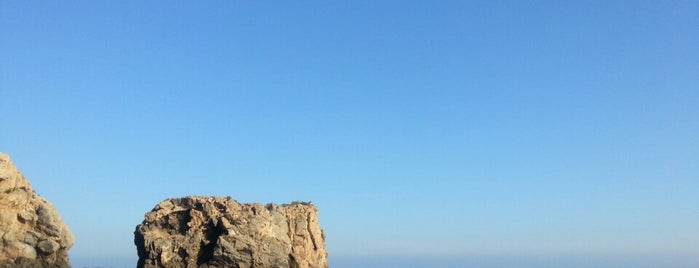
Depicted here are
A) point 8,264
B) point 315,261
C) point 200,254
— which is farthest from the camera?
point 315,261

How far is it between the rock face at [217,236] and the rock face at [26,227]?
21.4 ft

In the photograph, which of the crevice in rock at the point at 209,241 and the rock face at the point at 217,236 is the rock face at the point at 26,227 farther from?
the crevice in rock at the point at 209,241

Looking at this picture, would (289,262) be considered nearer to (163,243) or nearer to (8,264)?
(163,243)

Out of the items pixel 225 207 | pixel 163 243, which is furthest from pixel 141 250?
pixel 225 207

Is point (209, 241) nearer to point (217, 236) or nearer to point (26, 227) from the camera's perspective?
point (217, 236)

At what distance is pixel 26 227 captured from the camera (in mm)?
59250

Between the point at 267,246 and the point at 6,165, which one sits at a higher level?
the point at 6,165

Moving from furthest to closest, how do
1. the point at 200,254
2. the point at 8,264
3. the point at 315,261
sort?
the point at 315,261
the point at 200,254
the point at 8,264

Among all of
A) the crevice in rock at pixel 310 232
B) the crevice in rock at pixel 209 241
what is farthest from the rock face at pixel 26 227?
the crevice in rock at pixel 310 232

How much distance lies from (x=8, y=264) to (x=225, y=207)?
16.1m

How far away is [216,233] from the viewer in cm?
6494

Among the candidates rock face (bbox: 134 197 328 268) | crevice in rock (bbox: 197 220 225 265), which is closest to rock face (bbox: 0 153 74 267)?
rock face (bbox: 134 197 328 268)

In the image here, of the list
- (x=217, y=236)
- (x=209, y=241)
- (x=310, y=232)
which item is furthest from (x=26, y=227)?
(x=310, y=232)

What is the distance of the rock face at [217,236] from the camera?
63.6m
